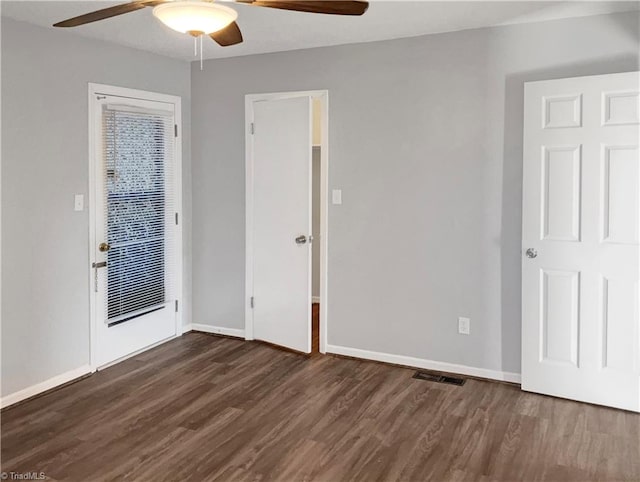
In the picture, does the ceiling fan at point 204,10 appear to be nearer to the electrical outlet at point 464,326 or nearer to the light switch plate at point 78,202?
the light switch plate at point 78,202

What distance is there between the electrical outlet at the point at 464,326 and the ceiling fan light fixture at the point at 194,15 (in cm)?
264

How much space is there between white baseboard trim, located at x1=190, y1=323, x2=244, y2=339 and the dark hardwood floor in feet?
2.42

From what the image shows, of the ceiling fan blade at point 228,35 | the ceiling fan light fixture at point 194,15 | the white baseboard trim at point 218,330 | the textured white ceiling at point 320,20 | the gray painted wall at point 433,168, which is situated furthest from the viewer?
the white baseboard trim at point 218,330

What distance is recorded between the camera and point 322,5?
238 cm

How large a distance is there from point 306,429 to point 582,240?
2010 mm

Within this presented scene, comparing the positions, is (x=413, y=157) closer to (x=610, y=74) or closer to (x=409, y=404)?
(x=610, y=74)

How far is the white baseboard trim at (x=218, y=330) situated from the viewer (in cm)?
495

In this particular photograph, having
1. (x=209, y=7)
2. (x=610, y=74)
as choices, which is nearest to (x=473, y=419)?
(x=610, y=74)

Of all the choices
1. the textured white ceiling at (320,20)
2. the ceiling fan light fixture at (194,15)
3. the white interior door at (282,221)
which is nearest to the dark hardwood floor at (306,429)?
the white interior door at (282,221)

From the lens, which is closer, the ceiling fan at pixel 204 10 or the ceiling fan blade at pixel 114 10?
the ceiling fan at pixel 204 10

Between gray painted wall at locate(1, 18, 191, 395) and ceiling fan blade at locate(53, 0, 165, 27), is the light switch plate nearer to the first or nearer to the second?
gray painted wall at locate(1, 18, 191, 395)

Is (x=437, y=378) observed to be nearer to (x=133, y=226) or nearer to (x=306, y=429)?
(x=306, y=429)

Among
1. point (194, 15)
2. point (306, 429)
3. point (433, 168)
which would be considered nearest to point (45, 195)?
point (194, 15)

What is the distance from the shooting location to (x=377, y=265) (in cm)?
427
